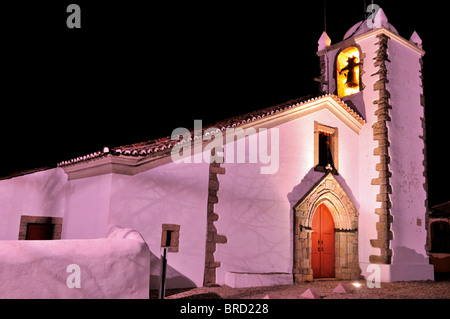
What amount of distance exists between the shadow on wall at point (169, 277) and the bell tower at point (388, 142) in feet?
20.5

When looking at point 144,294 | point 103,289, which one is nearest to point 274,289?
point 144,294

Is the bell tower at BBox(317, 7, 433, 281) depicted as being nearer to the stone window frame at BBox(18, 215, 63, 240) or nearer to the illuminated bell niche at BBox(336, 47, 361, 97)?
the illuminated bell niche at BBox(336, 47, 361, 97)

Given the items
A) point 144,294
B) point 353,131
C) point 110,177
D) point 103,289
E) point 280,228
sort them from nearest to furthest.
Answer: point 103,289 → point 144,294 → point 110,177 → point 280,228 → point 353,131

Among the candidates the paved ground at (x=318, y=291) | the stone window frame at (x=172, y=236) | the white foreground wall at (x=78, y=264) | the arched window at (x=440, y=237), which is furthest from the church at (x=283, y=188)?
the arched window at (x=440, y=237)

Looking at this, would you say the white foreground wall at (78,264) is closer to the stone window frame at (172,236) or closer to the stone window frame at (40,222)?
the stone window frame at (172,236)

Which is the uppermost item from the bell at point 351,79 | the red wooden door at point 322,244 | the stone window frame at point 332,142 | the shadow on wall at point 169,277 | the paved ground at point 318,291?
the bell at point 351,79

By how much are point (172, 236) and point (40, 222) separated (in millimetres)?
3439

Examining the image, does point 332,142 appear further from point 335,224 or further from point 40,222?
point 40,222

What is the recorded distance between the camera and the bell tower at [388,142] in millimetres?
12977

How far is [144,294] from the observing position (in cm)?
755

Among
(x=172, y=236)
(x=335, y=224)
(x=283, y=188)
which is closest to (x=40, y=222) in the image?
(x=172, y=236)

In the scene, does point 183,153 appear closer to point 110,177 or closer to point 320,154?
point 110,177

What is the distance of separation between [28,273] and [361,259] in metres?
9.96

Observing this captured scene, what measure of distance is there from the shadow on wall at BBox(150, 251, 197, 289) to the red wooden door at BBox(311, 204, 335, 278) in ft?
14.2
